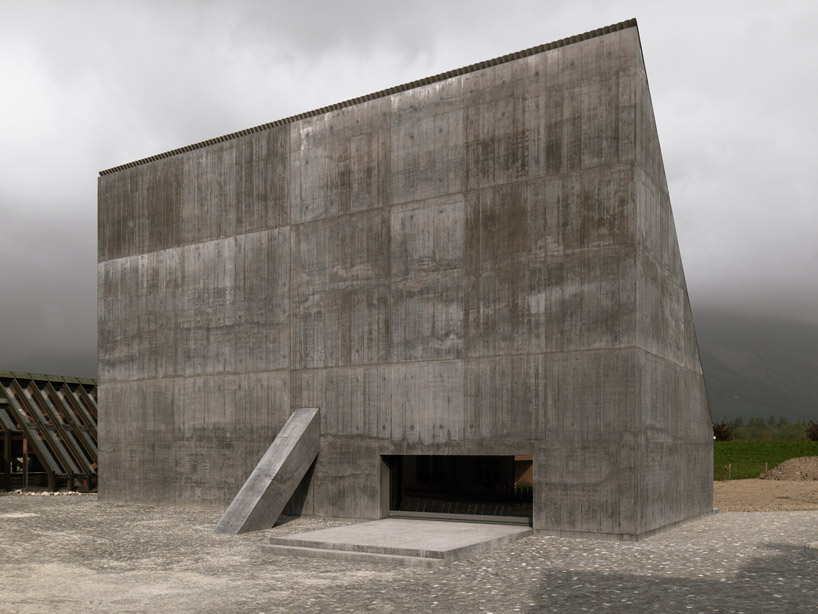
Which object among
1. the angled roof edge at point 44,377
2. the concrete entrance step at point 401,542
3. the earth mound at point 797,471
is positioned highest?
the angled roof edge at point 44,377

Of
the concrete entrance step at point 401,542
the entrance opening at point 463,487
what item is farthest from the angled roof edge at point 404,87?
the concrete entrance step at point 401,542

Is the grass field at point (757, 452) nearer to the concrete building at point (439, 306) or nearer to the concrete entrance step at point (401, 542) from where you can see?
the concrete building at point (439, 306)

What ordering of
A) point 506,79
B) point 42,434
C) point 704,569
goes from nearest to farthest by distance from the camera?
point 704,569
point 506,79
point 42,434

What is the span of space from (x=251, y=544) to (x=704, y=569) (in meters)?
6.92

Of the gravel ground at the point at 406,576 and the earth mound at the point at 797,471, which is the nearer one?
the gravel ground at the point at 406,576

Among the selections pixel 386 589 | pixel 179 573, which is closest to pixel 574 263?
pixel 386 589

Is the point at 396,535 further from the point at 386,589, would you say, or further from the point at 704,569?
the point at 704,569

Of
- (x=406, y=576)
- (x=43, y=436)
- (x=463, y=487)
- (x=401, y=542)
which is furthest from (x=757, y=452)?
(x=406, y=576)

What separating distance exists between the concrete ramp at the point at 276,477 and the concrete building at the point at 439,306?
1.42ft

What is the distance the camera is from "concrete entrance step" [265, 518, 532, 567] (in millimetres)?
10648

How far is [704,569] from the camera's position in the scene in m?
10.0

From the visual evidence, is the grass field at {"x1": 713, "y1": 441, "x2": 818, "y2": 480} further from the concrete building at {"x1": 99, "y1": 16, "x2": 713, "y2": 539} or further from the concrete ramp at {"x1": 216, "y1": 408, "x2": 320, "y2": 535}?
the concrete ramp at {"x1": 216, "y1": 408, "x2": 320, "y2": 535}

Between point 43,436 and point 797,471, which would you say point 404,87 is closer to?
point 43,436

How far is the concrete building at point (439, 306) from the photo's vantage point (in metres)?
13.1
